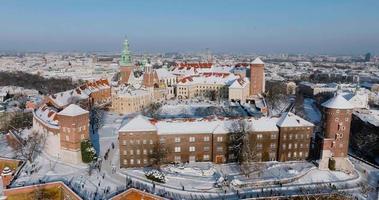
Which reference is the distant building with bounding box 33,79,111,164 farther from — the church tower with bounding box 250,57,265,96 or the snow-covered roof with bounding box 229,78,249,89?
the church tower with bounding box 250,57,265,96

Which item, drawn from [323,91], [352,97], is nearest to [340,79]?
[323,91]

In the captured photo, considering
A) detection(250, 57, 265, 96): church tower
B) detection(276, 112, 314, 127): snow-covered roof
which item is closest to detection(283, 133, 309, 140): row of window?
detection(276, 112, 314, 127): snow-covered roof

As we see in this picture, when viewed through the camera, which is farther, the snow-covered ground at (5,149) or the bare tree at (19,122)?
the bare tree at (19,122)

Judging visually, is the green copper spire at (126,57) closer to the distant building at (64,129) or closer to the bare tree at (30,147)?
the distant building at (64,129)

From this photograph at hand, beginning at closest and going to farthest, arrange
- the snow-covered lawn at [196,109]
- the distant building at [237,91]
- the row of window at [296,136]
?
the row of window at [296,136], the snow-covered lawn at [196,109], the distant building at [237,91]

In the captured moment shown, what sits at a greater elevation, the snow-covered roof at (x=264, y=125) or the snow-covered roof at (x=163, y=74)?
the snow-covered roof at (x=163, y=74)

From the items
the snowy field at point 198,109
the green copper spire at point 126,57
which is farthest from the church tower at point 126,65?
the snowy field at point 198,109
